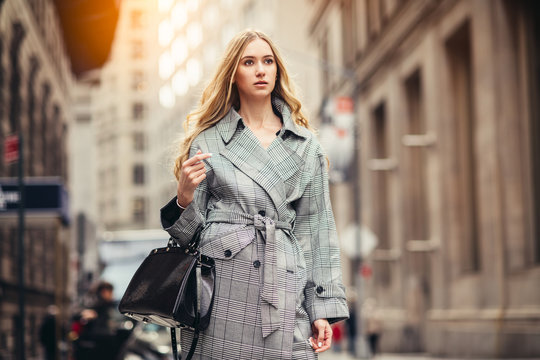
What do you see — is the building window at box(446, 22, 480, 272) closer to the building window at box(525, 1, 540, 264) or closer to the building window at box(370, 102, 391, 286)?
the building window at box(525, 1, 540, 264)

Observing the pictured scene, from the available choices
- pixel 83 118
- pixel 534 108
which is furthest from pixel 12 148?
pixel 83 118

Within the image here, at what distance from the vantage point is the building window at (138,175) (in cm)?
11462

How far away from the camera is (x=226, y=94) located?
432 cm

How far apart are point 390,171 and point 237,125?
2890cm

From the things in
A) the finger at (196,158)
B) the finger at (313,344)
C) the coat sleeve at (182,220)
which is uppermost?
the finger at (196,158)

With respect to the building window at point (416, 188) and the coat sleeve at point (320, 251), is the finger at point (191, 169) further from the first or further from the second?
the building window at point (416, 188)

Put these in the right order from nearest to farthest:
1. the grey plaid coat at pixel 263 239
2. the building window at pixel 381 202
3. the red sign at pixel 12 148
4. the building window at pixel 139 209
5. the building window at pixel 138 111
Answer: the grey plaid coat at pixel 263 239
the red sign at pixel 12 148
the building window at pixel 381 202
the building window at pixel 139 209
the building window at pixel 138 111

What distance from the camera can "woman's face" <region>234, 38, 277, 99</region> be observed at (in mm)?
4180

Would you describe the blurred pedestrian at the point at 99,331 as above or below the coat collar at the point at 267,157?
below

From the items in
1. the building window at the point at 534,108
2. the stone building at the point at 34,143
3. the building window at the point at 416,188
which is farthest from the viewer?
the building window at the point at 416,188

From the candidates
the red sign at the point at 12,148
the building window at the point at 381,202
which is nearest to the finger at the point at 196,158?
the red sign at the point at 12,148

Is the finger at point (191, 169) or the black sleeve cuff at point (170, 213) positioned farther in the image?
the black sleeve cuff at point (170, 213)

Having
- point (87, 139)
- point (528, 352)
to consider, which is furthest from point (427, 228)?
point (87, 139)

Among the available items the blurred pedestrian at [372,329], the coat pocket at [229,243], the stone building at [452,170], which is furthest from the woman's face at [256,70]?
the blurred pedestrian at [372,329]
